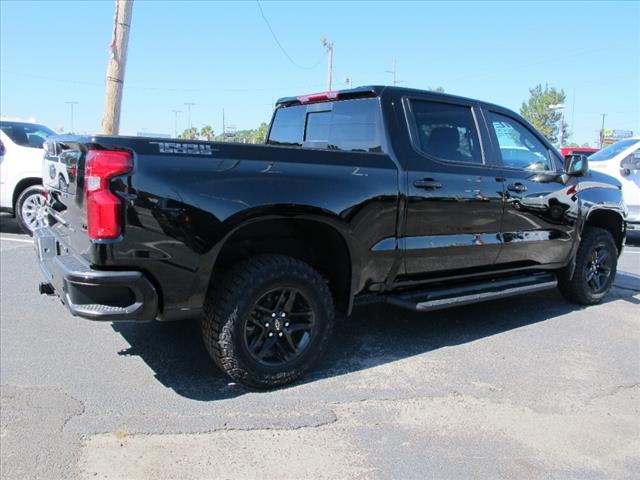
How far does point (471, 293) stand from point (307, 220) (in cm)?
168

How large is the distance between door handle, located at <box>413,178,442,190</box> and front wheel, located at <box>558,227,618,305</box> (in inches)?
90.8

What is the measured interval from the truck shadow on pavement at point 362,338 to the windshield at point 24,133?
5.31 m

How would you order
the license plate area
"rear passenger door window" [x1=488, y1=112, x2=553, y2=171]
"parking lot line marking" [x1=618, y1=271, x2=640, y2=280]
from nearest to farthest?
the license plate area < "rear passenger door window" [x1=488, y1=112, x2=553, y2=171] < "parking lot line marking" [x1=618, y1=271, x2=640, y2=280]

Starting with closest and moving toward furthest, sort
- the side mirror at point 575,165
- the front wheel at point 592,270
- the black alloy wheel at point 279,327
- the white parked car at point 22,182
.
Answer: the black alloy wheel at point 279,327
the side mirror at point 575,165
the front wheel at point 592,270
the white parked car at point 22,182

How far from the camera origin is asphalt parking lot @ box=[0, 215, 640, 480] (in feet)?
9.18

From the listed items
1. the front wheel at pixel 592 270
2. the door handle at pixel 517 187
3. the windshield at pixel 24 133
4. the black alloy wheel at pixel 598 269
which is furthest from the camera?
the windshield at pixel 24 133

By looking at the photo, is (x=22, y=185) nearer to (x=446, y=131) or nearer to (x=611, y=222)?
(x=446, y=131)

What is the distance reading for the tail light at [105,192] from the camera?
9.45ft

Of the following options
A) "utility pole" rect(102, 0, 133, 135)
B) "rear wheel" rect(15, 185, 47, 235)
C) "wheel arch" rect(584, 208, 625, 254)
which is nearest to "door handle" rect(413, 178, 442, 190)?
"wheel arch" rect(584, 208, 625, 254)

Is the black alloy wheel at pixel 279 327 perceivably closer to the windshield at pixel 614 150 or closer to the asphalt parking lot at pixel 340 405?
the asphalt parking lot at pixel 340 405

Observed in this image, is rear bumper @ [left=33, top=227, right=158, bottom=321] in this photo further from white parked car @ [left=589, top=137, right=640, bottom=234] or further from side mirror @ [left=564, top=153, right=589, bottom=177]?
white parked car @ [left=589, top=137, right=640, bottom=234]

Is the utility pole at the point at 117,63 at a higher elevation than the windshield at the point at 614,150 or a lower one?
higher

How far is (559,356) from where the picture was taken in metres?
4.36

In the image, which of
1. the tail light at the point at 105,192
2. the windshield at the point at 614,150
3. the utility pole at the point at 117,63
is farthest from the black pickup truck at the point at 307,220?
the windshield at the point at 614,150
